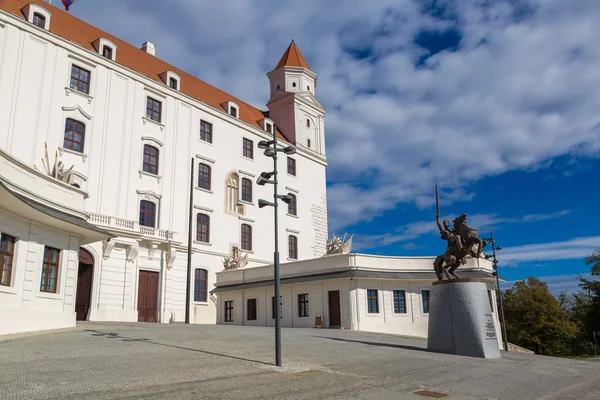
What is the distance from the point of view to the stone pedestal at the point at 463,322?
53.0 feet

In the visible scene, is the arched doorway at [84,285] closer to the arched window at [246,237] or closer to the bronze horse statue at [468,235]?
the arched window at [246,237]

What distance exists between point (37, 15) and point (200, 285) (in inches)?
811

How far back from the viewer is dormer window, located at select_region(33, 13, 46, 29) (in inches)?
1242

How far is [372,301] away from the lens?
30.0 m

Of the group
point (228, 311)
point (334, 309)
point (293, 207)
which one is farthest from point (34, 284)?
point (293, 207)

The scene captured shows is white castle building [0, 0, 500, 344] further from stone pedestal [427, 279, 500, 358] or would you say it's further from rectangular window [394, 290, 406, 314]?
stone pedestal [427, 279, 500, 358]

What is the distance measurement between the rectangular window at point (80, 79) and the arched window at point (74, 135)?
2341mm

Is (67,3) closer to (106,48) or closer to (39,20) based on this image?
(106,48)

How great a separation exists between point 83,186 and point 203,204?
975cm

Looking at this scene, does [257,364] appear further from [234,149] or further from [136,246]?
[234,149]

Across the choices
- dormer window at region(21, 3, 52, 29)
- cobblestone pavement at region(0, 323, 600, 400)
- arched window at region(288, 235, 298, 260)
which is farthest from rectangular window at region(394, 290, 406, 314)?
dormer window at region(21, 3, 52, 29)

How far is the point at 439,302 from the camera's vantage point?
677 inches

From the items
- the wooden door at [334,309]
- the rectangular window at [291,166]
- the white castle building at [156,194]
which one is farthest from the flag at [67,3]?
the wooden door at [334,309]

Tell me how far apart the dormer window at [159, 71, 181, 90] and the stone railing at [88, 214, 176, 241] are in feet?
38.8
